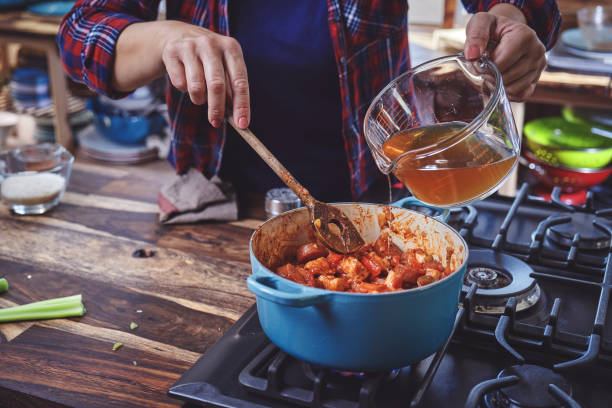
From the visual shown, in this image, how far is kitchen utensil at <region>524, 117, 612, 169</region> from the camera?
1984 millimetres

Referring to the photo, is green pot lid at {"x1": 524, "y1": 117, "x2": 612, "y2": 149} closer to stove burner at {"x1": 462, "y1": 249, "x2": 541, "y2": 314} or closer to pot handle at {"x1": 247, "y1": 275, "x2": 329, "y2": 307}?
stove burner at {"x1": 462, "y1": 249, "x2": 541, "y2": 314}

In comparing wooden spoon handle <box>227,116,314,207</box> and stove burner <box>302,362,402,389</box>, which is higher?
wooden spoon handle <box>227,116,314,207</box>

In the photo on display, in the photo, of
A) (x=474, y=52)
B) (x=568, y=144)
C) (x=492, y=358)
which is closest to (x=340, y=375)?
(x=492, y=358)

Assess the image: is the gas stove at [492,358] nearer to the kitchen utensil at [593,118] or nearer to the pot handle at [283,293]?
the pot handle at [283,293]

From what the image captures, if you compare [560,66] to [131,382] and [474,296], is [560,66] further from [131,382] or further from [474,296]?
[131,382]

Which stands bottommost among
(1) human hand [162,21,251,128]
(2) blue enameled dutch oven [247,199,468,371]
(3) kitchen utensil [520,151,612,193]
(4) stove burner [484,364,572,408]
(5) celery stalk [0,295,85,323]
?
(3) kitchen utensil [520,151,612,193]

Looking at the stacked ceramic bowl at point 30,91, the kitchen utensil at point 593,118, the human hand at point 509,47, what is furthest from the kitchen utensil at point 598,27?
the stacked ceramic bowl at point 30,91

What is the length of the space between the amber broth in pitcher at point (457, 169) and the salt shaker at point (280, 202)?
34 centimetres

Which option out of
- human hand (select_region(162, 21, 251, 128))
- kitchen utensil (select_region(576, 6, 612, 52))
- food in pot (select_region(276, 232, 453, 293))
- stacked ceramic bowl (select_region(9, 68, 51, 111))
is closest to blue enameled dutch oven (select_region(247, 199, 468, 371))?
food in pot (select_region(276, 232, 453, 293))

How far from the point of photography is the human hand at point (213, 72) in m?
0.98

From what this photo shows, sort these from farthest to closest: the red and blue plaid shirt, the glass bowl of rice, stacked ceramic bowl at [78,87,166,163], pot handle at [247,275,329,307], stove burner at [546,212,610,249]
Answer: stacked ceramic bowl at [78,87,166,163]
the glass bowl of rice
the red and blue plaid shirt
stove burner at [546,212,610,249]
pot handle at [247,275,329,307]

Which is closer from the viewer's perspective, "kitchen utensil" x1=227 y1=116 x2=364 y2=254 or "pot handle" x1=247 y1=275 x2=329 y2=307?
"pot handle" x1=247 y1=275 x2=329 y2=307

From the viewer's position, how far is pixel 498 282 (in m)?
1.03

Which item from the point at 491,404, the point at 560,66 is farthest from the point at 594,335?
the point at 560,66
